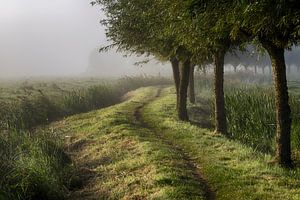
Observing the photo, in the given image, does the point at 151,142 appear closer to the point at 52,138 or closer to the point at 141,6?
the point at 52,138

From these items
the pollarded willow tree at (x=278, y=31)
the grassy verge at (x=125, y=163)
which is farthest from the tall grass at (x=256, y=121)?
the grassy verge at (x=125, y=163)

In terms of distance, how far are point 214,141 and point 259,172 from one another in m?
5.70

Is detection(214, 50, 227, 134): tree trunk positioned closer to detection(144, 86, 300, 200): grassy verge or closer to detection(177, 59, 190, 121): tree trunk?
detection(144, 86, 300, 200): grassy verge

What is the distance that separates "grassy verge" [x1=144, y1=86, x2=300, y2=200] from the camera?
1362 cm

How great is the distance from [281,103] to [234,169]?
A: 292 cm

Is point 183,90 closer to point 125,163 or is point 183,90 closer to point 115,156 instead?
point 115,156

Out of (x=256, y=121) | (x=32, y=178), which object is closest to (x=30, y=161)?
(x=32, y=178)

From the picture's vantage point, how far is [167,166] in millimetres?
16250

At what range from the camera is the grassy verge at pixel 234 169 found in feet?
44.7

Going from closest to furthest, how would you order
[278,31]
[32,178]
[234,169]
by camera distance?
[32,178]
[278,31]
[234,169]

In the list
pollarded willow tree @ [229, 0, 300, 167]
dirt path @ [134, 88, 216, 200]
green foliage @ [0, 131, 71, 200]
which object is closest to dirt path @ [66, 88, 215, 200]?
dirt path @ [134, 88, 216, 200]

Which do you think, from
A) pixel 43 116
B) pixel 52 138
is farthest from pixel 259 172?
pixel 43 116

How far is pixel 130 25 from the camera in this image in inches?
1004

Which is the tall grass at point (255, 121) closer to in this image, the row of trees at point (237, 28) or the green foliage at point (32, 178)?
the row of trees at point (237, 28)
